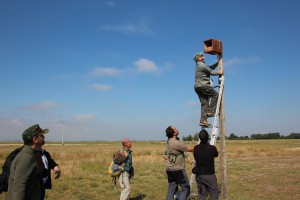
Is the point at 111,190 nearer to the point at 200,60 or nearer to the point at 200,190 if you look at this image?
the point at 200,190

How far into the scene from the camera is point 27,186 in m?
4.29

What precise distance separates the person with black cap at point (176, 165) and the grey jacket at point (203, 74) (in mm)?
1559

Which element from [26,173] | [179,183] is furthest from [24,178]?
[179,183]

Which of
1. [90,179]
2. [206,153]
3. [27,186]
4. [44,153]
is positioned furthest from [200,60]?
[90,179]

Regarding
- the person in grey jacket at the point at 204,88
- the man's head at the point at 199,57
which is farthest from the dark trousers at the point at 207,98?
the man's head at the point at 199,57

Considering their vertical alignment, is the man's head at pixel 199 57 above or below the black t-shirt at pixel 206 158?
above

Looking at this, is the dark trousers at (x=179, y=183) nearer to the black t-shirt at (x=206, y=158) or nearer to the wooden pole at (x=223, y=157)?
the black t-shirt at (x=206, y=158)

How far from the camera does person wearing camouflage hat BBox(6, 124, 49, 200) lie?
4.11 metres

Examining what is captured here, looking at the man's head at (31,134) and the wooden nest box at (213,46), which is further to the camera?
the wooden nest box at (213,46)

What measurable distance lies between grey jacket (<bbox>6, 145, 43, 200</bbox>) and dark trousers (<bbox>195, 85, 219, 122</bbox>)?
5013 millimetres

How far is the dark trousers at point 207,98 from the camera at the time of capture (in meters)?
8.28

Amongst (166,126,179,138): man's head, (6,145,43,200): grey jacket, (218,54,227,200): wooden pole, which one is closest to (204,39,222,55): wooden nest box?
(218,54,227,200): wooden pole

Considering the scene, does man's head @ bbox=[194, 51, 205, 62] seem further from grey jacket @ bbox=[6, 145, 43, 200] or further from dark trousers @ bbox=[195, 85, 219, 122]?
grey jacket @ bbox=[6, 145, 43, 200]

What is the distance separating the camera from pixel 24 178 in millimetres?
4156
